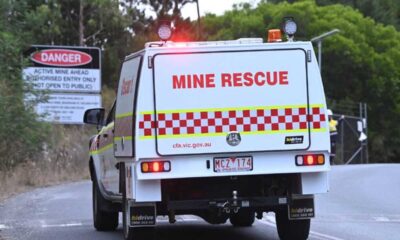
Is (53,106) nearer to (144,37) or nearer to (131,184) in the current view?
(144,37)

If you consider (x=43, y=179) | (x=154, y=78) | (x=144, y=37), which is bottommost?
(x=43, y=179)

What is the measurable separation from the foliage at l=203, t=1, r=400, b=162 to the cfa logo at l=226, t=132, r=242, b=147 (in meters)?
46.3

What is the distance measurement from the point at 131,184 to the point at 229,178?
114cm

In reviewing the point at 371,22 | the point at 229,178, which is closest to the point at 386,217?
the point at 229,178

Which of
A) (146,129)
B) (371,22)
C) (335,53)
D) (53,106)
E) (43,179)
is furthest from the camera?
(371,22)

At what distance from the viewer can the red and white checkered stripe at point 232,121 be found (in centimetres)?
834

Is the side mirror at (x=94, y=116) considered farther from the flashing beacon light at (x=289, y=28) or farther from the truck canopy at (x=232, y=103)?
the flashing beacon light at (x=289, y=28)

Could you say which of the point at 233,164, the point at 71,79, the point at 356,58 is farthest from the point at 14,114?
the point at 356,58

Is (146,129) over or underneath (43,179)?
over

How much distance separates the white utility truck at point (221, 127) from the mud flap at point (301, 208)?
1 cm

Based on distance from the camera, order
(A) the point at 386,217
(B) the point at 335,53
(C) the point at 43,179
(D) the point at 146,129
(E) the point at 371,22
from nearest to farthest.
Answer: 1. (D) the point at 146,129
2. (A) the point at 386,217
3. (C) the point at 43,179
4. (B) the point at 335,53
5. (E) the point at 371,22

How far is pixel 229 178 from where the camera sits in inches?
→ 345

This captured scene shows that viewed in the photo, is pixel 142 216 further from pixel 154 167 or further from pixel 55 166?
pixel 55 166

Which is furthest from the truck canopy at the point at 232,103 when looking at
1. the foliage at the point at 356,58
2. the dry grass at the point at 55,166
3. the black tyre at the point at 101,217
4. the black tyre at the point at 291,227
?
the foliage at the point at 356,58
